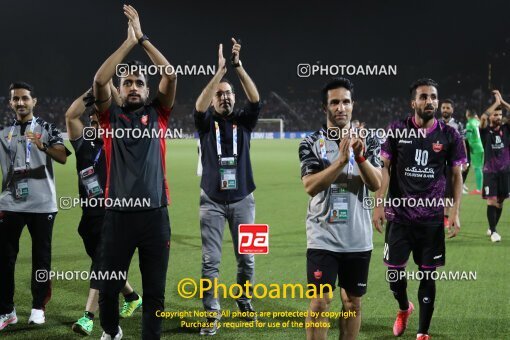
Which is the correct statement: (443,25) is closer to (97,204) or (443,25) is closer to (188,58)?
(188,58)

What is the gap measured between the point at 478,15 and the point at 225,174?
4898 centimetres

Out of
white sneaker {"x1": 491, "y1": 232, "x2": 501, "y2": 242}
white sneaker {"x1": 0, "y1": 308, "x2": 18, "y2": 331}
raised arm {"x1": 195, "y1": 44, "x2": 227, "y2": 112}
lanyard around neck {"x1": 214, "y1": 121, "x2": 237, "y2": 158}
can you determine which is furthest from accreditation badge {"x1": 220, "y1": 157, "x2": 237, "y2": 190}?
white sneaker {"x1": 491, "y1": 232, "x2": 501, "y2": 242}

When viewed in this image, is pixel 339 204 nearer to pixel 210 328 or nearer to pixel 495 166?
pixel 210 328

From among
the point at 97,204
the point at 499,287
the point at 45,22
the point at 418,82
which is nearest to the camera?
the point at 418,82

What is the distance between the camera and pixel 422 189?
15.5ft

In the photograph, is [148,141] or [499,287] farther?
[499,287]

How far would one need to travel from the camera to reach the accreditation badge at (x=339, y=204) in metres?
3.84

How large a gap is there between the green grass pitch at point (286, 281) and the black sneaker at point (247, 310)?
14 cm

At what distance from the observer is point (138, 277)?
22.2 ft

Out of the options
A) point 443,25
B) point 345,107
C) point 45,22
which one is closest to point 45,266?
point 345,107

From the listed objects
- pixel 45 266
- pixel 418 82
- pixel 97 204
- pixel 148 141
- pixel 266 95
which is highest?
pixel 266 95

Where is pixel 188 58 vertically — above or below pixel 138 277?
above

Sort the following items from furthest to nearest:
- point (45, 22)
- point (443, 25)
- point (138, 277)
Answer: point (443, 25), point (45, 22), point (138, 277)

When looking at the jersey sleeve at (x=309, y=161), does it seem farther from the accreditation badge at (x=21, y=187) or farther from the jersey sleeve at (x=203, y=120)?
the accreditation badge at (x=21, y=187)
